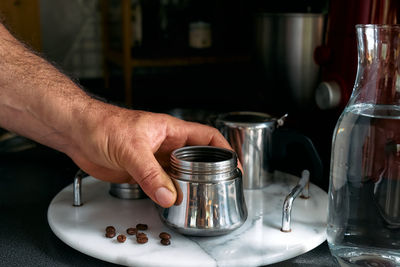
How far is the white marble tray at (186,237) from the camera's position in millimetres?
630

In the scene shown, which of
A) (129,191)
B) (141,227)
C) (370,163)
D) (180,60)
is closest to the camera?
(370,163)

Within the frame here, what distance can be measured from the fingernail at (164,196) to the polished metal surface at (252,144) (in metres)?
0.24

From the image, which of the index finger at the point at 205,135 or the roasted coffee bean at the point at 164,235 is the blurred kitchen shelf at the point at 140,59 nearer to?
the index finger at the point at 205,135

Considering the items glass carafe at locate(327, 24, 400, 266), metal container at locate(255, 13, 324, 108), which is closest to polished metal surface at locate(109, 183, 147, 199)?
glass carafe at locate(327, 24, 400, 266)

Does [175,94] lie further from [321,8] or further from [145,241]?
[145,241]

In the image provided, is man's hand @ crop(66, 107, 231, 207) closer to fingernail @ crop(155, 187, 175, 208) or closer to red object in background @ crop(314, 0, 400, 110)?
fingernail @ crop(155, 187, 175, 208)

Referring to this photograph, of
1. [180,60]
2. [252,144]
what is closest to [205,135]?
[252,144]

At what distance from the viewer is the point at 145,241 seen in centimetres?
67

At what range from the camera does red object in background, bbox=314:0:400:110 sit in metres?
0.82

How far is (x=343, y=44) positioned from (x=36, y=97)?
1.67 feet

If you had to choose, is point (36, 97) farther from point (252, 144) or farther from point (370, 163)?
point (370, 163)

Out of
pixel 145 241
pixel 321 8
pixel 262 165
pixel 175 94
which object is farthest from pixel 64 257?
pixel 175 94

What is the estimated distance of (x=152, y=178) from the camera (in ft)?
2.19

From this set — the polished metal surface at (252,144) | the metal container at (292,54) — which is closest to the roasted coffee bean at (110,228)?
the polished metal surface at (252,144)
